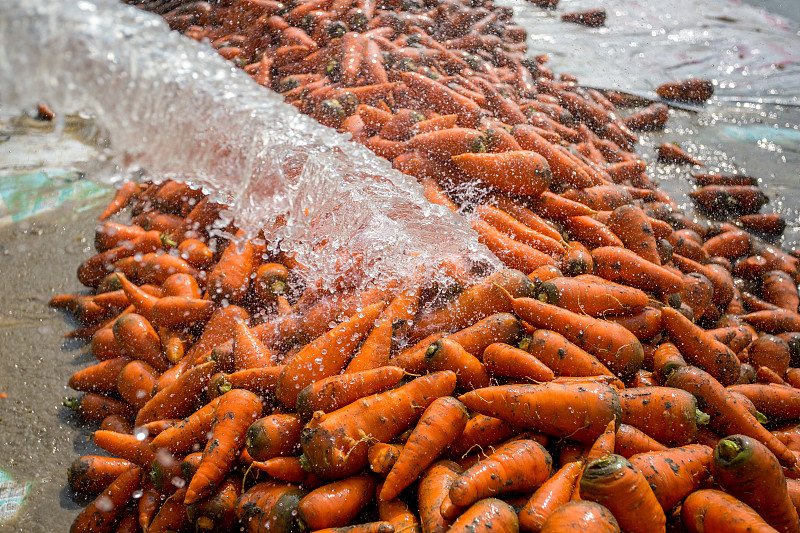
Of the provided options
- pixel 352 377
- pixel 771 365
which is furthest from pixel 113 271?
pixel 771 365

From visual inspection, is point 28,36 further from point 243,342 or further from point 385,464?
point 385,464

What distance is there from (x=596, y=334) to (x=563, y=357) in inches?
7.9

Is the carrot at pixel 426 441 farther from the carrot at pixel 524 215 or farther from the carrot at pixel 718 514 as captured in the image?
the carrot at pixel 524 215

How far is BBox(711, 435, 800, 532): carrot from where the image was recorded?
4.80ft

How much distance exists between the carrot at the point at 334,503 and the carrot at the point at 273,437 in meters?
0.23

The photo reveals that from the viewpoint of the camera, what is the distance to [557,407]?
1.67m

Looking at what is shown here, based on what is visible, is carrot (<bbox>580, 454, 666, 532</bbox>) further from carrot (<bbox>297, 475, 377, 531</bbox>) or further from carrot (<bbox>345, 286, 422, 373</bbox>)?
carrot (<bbox>345, 286, 422, 373</bbox>)

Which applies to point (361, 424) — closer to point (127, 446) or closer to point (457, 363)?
point (457, 363)

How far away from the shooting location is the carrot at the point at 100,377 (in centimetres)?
251

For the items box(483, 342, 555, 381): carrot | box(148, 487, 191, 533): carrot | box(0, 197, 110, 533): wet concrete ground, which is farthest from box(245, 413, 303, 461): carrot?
box(0, 197, 110, 533): wet concrete ground

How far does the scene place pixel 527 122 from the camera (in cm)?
377

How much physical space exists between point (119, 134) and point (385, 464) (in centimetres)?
203

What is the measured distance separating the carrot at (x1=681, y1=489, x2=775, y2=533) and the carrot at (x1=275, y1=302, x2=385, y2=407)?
1.28 metres

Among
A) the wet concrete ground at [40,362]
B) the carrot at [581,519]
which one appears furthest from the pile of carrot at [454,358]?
the wet concrete ground at [40,362]
